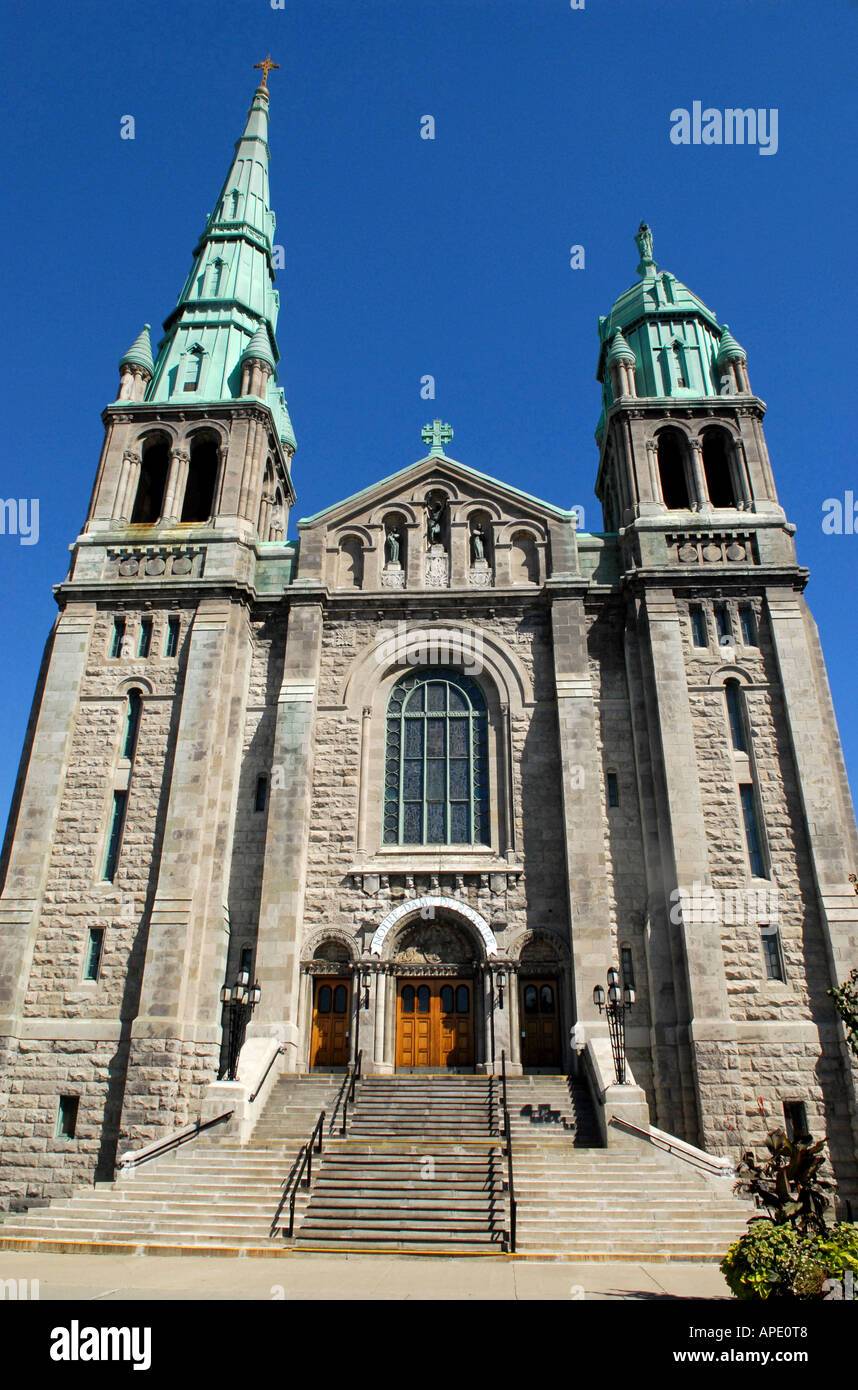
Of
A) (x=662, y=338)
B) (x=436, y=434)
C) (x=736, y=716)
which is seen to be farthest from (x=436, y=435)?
(x=736, y=716)

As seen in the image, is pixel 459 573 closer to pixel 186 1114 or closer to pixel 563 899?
pixel 563 899

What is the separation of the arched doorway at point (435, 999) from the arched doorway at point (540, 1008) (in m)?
1.12

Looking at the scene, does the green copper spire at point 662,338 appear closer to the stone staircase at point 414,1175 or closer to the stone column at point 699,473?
the stone column at point 699,473

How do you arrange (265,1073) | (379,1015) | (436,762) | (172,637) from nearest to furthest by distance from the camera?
(265,1073), (379,1015), (436,762), (172,637)

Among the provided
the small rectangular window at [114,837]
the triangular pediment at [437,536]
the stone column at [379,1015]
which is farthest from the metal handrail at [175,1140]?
the triangular pediment at [437,536]

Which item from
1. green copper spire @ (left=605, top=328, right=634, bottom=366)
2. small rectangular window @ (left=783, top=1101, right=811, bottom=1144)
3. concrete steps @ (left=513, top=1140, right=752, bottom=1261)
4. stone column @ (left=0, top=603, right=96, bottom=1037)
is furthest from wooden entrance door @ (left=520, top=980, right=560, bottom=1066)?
green copper spire @ (left=605, top=328, right=634, bottom=366)

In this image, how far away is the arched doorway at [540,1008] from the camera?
20.8 m

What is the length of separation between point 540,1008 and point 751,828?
652cm

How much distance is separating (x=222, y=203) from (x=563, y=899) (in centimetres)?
2924

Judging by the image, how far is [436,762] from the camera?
23.9 metres

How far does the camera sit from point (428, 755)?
24.0 m

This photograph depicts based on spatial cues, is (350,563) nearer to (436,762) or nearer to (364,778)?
(436,762)

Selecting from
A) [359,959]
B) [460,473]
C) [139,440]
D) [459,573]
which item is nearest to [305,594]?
[459,573]
